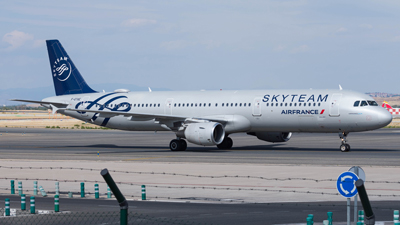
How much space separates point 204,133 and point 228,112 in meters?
3.70

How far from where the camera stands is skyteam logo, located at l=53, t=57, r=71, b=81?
Answer: 49.4m

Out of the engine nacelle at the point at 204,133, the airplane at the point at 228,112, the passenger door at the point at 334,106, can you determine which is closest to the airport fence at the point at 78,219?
the engine nacelle at the point at 204,133

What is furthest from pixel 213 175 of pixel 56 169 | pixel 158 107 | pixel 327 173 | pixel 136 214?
pixel 158 107

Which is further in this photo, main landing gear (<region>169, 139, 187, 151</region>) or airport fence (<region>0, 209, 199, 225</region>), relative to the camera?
main landing gear (<region>169, 139, 187, 151</region>)

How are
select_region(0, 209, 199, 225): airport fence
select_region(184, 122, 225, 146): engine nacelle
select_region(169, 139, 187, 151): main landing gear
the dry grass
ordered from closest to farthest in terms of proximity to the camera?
select_region(0, 209, 199, 225): airport fence → select_region(184, 122, 225, 146): engine nacelle → select_region(169, 139, 187, 151): main landing gear → the dry grass

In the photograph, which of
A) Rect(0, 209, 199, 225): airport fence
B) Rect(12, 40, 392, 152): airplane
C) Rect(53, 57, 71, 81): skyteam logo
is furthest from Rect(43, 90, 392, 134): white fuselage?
Rect(0, 209, 199, 225): airport fence

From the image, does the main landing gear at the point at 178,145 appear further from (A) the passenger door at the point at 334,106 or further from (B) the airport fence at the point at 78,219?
(B) the airport fence at the point at 78,219

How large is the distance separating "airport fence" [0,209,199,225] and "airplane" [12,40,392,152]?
2272 centimetres

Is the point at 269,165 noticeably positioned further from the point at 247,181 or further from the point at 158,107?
the point at 158,107

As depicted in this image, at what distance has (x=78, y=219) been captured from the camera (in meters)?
14.7

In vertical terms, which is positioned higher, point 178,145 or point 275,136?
point 275,136

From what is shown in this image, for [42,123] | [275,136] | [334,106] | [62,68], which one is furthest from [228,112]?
[42,123]

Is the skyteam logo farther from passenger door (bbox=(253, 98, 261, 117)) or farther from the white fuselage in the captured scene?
passenger door (bbox=(253, 98, 261, 117))

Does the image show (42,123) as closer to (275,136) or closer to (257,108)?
(275,136)
